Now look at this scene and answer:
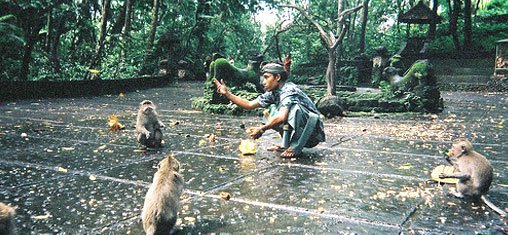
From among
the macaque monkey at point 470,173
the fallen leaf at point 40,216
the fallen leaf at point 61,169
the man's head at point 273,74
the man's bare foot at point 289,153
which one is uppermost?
the man's head at point 273,74

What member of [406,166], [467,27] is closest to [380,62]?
[467,27]

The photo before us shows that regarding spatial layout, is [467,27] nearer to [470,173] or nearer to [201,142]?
[201,142]

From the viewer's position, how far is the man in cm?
497

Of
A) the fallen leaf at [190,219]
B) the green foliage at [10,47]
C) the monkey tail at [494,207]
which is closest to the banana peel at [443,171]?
the monkey tail at [494,207]

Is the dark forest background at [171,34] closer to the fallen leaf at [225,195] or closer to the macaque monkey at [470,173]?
the macaque monkey at [470,173]

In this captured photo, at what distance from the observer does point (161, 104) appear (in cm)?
1227

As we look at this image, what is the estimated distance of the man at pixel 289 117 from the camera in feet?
16.3

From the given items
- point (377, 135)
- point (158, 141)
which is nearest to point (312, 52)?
point (377, 135)

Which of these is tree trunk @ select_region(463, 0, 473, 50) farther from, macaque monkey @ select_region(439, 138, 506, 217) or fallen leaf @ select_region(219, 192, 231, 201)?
fallen leaf @ select_region(219, 192, 231, 201)

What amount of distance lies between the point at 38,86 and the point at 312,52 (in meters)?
16.4

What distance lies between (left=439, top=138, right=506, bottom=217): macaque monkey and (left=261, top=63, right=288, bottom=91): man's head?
2172mm

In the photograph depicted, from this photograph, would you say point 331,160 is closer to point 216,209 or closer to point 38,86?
point 216,209

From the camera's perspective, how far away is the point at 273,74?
5.12 metres

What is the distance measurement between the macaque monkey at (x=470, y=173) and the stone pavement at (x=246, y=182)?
0.30ft
